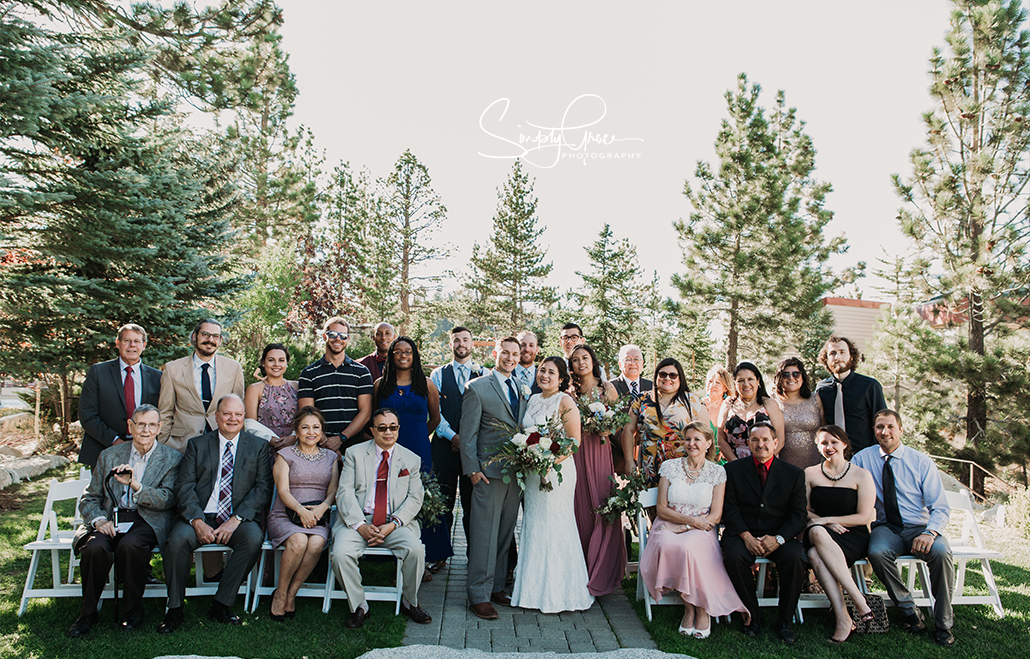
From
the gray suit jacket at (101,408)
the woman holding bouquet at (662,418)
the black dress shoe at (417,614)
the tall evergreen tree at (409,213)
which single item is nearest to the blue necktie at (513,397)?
the woman holding bouquet at (662,418)

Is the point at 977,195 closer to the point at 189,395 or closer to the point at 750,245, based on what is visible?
the point at 750,245

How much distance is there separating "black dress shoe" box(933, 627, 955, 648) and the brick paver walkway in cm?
198

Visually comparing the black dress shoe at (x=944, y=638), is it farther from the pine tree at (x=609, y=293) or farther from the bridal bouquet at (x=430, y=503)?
the pine tree at (x=609, y=293)

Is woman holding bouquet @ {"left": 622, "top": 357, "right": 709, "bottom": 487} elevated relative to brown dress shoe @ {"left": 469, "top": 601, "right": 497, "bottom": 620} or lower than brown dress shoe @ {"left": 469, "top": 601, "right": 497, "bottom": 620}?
elevated

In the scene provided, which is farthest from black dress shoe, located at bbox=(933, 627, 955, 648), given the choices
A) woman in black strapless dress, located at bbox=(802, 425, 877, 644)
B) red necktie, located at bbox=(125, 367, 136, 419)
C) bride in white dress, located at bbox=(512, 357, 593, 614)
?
red necktie, located at bbox=(125, 367, 136, 419)

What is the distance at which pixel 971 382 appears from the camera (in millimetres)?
13727

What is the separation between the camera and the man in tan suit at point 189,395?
17.4 feet

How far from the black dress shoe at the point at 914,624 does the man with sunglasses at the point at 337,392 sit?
4.37 metres

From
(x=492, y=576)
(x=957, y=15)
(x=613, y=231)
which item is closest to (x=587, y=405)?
(x=492, y=576)

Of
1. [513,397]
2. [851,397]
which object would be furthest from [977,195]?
[513,397]

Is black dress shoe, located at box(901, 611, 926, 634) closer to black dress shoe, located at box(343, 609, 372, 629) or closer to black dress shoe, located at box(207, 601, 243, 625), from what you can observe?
black dress shoe, located at box(343, 609, 372, 629)

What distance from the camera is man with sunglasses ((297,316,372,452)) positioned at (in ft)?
17.7

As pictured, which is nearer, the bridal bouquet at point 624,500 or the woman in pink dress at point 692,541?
the woman in pink dress at point 692,541

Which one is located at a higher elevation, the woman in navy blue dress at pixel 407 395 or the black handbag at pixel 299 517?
the woman in navy blue dress at pixel 407 395
